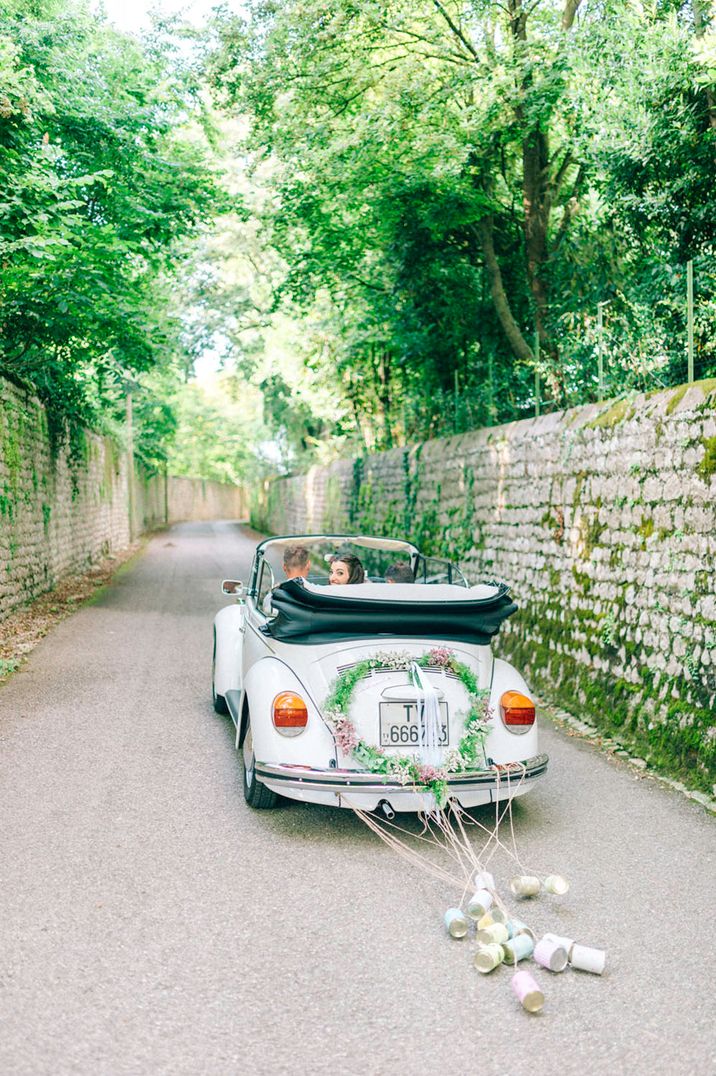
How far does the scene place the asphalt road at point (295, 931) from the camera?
2.82m

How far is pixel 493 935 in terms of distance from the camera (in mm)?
3451

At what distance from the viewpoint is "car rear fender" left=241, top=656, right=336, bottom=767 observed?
466cm

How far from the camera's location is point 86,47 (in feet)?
41.4

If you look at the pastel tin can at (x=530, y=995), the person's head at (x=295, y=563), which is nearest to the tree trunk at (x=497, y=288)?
the person's head at (x=295, y=563)

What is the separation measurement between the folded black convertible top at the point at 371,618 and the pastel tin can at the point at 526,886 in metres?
1.42

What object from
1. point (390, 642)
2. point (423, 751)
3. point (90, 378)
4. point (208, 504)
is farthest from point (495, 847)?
point (208, 504)

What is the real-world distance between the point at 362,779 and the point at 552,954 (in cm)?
142

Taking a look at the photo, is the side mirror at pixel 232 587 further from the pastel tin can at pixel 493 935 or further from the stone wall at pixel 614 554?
the pastel tin can at pixel 493 935

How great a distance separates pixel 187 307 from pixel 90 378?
356 inches

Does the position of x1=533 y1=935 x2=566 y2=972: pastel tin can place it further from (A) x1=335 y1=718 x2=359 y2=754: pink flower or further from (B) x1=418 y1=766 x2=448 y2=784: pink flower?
(A) x1=335 y1=718 x2=359 y2=754: pink flower

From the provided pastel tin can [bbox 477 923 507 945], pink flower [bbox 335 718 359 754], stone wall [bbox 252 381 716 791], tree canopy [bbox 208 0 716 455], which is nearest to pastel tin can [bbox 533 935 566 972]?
pastel tin can [bbox 477 923 507 945]

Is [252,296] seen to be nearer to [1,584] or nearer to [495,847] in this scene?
[1,584]

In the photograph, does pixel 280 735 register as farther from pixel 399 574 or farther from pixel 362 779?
pixel 399 574

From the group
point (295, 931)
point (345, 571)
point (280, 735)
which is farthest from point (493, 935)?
point (345, 571)
